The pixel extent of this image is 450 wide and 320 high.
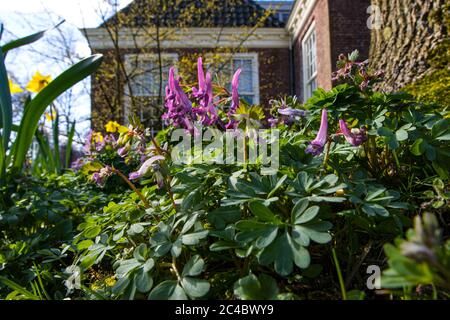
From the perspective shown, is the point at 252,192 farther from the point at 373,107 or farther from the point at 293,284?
the point at 373,107

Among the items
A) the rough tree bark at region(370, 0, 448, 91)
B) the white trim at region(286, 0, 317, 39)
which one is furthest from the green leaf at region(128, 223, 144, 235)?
the white trim at region(286, 0, 317, 39)

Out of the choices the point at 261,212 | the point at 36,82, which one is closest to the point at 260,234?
the point at 261,212

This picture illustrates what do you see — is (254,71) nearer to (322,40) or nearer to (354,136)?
(322,40)

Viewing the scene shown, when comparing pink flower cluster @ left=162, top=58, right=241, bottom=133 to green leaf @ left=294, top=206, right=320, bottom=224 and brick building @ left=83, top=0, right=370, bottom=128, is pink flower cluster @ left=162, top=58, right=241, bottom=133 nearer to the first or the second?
green leaf @ left=294, top=206, right=320, bottom=224

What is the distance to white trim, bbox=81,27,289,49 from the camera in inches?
392

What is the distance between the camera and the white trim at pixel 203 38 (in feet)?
32.6

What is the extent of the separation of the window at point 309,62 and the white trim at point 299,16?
0.47m

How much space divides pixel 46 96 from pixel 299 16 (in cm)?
992

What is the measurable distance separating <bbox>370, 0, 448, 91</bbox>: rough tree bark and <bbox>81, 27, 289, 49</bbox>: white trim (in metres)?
7.94

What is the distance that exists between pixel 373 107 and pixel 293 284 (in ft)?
1.88

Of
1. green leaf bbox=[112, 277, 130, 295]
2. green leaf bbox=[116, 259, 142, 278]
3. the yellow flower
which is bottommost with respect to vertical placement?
green leaf bbox=[112, 277, 130, 295]

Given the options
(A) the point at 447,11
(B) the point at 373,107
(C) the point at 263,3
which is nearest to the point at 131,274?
(B) the point at 373,107

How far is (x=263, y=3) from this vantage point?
506 inches

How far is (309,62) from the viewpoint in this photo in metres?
10.5
